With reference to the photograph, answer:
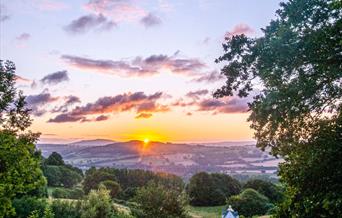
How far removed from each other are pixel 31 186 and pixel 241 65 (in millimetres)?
12459

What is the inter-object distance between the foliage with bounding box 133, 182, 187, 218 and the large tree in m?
23.0

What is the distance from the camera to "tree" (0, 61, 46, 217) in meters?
21.3

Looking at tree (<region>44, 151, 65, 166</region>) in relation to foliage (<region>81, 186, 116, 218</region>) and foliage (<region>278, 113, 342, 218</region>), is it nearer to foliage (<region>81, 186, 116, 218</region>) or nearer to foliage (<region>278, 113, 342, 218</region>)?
foliage (<region>81, 186, 116, 218</region>)

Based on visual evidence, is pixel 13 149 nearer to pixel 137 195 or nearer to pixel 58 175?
pixel 137 195

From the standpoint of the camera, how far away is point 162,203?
38781 mm

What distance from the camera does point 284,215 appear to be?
17109mm

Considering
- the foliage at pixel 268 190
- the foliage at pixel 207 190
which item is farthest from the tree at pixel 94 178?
the foliage at pixel 268 190

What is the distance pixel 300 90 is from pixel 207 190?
209ft

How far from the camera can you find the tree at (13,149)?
21297 millimetres

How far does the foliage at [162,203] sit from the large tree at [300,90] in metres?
23.0

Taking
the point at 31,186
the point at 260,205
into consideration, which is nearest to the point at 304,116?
the point at 31,186

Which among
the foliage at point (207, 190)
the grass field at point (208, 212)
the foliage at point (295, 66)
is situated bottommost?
the grass field at point (208, 212)

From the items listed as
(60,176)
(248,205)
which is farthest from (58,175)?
(248,205)

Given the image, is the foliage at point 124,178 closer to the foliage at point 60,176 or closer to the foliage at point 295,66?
the foliage at point 60,176
